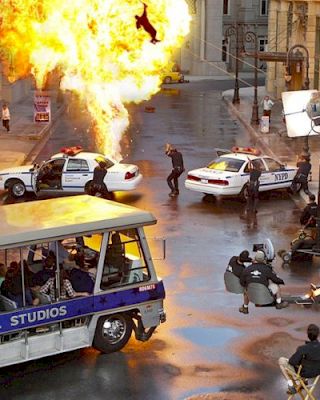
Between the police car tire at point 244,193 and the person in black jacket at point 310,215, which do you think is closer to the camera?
the person in black jacket at point 310,215

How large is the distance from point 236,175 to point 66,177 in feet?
16.8

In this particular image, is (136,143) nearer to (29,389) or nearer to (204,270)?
(204,270)

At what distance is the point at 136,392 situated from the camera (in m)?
13.2

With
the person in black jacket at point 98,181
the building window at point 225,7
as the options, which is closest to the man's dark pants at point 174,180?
the person in black jacket at point 98,181

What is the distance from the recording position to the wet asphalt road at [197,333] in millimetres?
13430

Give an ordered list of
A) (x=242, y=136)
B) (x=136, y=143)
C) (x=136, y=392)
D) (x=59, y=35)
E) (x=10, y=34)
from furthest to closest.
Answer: (x=242, y=136)
(x=136, y=143)
(x=10, y=34)
(x=59, y=35)
(x=136, y=392)

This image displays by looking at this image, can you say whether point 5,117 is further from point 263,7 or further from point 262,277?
point 263,7

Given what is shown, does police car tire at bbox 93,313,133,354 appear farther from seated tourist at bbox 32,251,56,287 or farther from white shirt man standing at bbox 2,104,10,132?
white shirt man standing at bbox 2,104,10,132

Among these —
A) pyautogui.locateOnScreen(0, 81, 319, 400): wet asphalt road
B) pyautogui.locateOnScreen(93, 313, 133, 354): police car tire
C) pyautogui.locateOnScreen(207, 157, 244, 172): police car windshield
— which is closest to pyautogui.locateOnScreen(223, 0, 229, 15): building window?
pyautogui.locateOnScreen(0, 81, 319, 400): wet asphalt road

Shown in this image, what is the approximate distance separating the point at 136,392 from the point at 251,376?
1838 mm

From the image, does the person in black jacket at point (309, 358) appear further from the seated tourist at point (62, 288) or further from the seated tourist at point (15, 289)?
the seated tourist at point (15, 289)

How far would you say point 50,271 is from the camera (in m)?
14.3

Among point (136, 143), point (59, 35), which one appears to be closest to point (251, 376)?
point (59, 35)

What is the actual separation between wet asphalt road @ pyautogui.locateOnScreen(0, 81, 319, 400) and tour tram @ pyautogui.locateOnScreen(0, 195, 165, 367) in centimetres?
44
